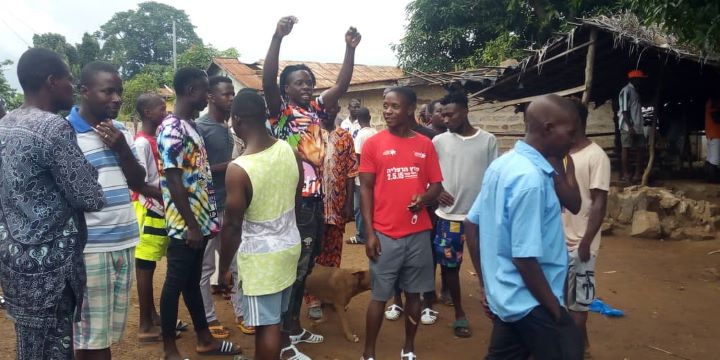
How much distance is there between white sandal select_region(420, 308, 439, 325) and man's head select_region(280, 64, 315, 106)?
2055mm

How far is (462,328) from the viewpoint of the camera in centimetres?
427

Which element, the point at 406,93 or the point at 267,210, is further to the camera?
the point at 406,93

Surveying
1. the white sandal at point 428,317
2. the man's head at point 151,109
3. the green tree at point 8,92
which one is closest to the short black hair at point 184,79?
the man's head at point 151,109

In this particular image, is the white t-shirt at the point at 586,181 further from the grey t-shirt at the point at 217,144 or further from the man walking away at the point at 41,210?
the man walking away at the point at 41,210

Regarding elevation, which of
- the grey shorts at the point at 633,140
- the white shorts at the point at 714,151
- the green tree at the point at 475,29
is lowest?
the white shorts at the point at 714,151

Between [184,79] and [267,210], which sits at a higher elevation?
[184,79]

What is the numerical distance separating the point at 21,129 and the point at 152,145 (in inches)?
76.0

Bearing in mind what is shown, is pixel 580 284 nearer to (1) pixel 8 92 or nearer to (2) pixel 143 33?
(1) pixel 8 92

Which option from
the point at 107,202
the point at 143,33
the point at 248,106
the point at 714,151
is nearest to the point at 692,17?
the point at 248,106

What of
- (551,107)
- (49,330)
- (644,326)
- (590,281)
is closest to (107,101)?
(49,330)

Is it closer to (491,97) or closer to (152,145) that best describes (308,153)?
(152,145)

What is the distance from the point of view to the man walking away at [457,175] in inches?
167

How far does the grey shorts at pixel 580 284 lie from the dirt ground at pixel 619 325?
2.71 ft

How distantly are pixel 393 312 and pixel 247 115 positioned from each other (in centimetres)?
247
